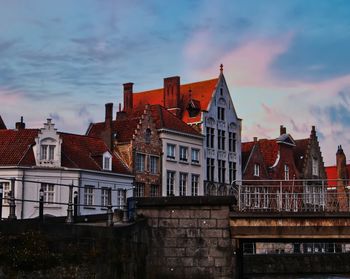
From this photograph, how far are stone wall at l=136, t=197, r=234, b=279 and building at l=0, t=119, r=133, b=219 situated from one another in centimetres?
2189

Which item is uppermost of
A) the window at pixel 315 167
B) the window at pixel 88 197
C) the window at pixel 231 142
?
the window at pixel 231 142

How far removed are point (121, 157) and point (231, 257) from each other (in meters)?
31.2

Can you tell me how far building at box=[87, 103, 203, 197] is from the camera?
56.1 meters

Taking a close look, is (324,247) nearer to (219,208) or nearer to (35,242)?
(219,208)

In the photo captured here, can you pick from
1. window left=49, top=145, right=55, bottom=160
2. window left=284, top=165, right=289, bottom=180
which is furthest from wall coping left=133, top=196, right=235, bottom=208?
window left=284, top=165, right=289, bottom=180

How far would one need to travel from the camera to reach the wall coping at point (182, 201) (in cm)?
2567

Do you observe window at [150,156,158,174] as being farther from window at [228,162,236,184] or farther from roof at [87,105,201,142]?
window at [228,162,236,184]

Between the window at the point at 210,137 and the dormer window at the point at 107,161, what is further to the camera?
the window at the point at 210,137

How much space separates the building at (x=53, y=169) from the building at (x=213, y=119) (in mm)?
10256

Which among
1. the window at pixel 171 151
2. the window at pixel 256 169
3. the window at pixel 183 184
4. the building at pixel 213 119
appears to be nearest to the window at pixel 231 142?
the building at pixel 213 119

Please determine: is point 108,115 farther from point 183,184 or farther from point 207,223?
point 207,223

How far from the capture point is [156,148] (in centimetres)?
5766

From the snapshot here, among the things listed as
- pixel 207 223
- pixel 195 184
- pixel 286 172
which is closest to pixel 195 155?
pixel 195 184

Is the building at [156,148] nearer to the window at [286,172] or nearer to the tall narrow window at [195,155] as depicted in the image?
the tall narrow window at [195,155]
